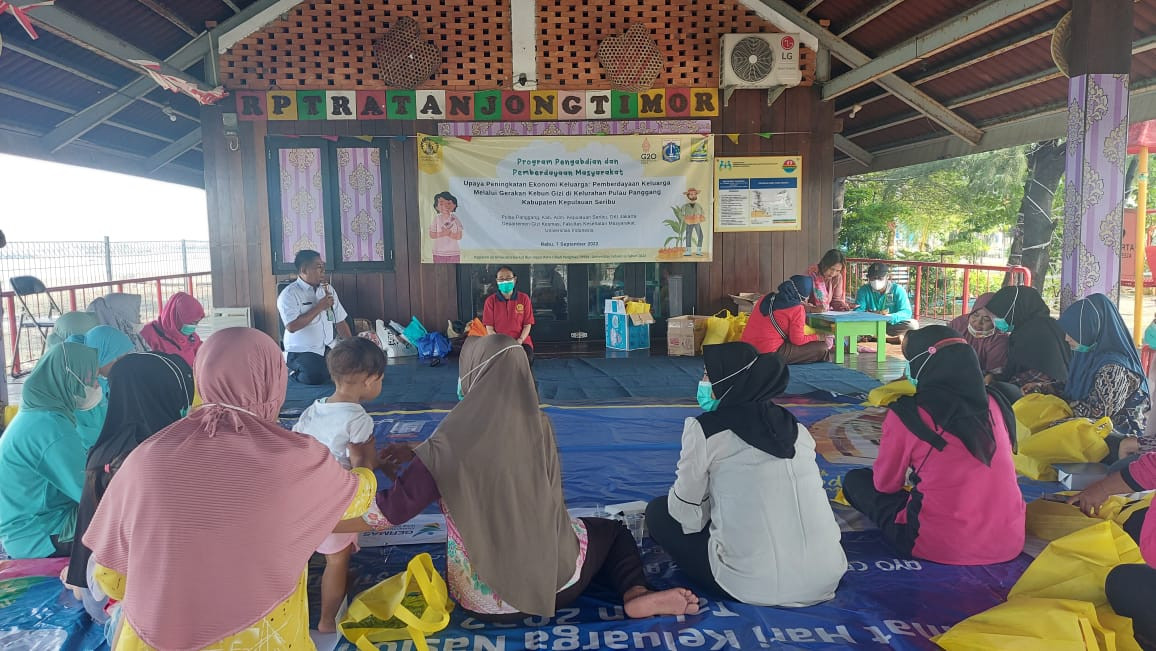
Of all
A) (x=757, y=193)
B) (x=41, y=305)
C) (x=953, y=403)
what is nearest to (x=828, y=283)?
(x=757, y=193)

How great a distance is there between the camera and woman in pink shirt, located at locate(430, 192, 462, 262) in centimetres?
706

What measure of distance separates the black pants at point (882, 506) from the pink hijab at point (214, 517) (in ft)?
6.47

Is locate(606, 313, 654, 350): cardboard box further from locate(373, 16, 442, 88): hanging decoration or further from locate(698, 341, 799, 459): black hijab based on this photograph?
locate(698, 341, 799, 459): black hijab

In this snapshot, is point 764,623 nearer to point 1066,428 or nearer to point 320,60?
point 1066,428

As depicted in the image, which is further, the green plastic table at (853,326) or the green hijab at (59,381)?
the green plastic table at (853,326)

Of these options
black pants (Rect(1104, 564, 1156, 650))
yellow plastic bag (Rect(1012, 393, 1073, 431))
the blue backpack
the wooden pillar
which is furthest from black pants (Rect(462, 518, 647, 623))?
the blue backpack

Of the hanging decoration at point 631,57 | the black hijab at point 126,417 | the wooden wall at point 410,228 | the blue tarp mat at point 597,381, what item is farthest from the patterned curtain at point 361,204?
the black hijab at point 126,417

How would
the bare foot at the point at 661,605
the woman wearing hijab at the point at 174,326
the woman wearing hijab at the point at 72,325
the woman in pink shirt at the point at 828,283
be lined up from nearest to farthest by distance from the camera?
the bare foot at the point at 661,605 < the woman wearing hijab at the point at 72,325 < the woman wearing hijab at the point at 174,326 < the woman in pink shirt at the point at 828,283

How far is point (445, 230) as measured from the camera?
23.3 feet

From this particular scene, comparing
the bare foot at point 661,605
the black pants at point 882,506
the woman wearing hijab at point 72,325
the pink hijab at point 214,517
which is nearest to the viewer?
the pink hijab at point 214,517

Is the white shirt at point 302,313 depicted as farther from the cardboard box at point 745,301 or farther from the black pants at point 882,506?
the black pants at point 882,506

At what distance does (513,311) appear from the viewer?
6027 millimetres

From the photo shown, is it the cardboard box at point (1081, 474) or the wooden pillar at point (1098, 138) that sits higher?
the wooden pillar at point (1098, 138)

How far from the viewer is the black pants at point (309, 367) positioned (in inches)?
230
